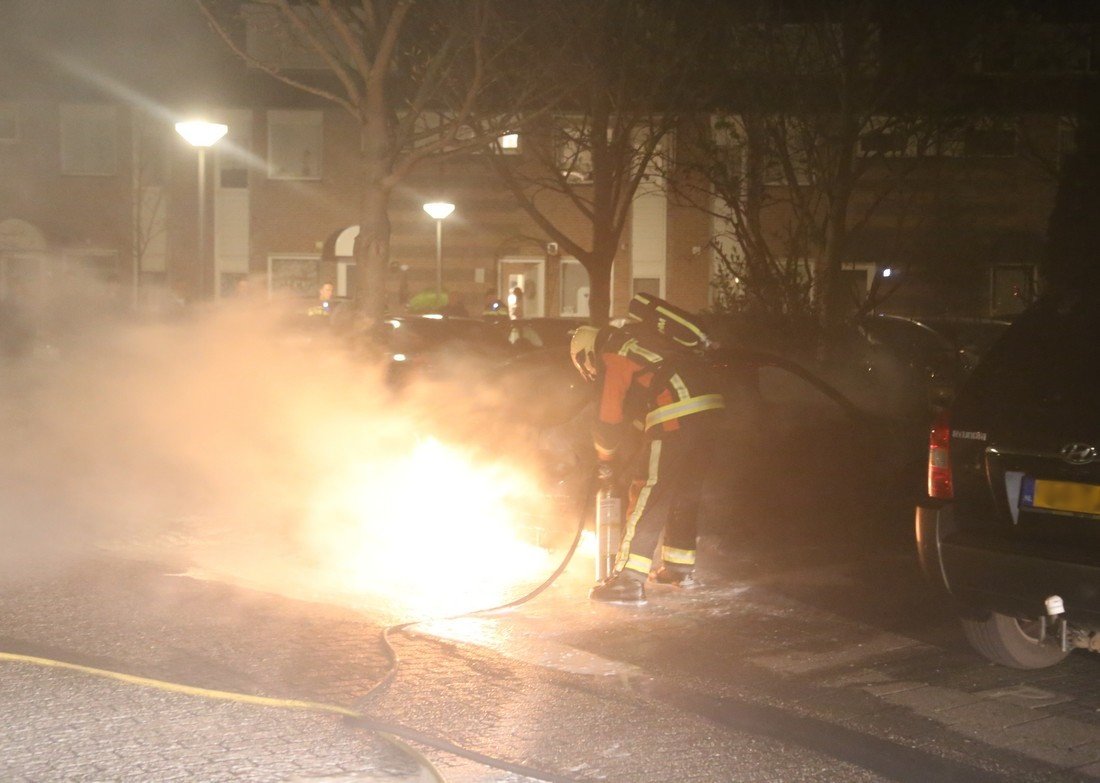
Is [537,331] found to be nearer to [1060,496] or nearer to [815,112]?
[815,112]

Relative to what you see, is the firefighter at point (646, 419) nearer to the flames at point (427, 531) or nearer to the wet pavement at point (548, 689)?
the wet pavement at point (548, 689)

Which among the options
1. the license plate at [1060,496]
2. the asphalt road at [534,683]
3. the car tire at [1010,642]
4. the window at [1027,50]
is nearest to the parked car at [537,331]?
the window at [1027,50]

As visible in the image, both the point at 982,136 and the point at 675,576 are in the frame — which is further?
the point at 982,136

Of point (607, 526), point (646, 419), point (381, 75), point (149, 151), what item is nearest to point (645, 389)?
point (646, 419)

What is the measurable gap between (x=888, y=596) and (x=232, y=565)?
3.98 metres

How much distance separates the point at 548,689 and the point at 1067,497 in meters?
2.25

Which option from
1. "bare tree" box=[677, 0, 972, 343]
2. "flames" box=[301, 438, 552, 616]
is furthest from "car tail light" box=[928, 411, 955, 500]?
"bare tree" box=[677, 0, 972, 343]

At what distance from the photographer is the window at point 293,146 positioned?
100 ft

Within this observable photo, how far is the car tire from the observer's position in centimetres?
576

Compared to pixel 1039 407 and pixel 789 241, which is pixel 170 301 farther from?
pixel 1039 407

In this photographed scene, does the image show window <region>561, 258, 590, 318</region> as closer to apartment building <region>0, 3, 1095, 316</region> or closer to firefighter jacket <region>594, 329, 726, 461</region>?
apartment building <region>0, 3, 1095, 316</region>

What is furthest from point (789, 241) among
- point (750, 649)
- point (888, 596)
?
point (750, 649)

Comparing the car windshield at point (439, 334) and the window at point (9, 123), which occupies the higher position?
the window at point (9, 123)

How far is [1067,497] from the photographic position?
5066 mm
